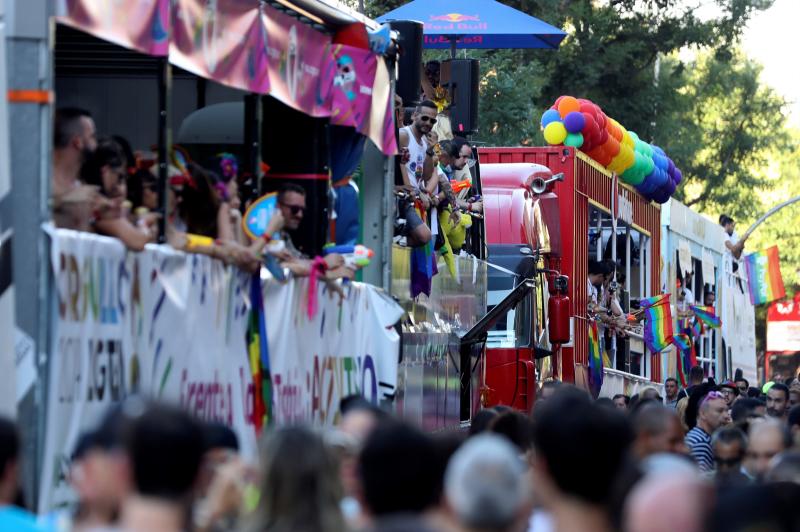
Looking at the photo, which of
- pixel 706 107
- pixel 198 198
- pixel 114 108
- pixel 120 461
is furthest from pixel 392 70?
pixel 706 107

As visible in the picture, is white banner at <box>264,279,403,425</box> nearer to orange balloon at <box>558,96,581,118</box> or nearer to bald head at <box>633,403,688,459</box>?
bald head at <box>633,403,688,459</box>

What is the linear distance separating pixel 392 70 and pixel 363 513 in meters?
7.98

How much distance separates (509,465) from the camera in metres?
4.58

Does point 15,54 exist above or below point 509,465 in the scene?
above

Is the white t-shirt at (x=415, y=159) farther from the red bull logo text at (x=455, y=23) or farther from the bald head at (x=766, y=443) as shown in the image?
the red bull logo text at (x=455, y=23)

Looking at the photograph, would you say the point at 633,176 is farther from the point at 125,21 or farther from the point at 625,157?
the point at 125,21

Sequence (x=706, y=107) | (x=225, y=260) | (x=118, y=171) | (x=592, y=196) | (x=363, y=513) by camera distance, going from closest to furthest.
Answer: (x=363, y=513)
(x=118, y=171)
(x=225, y=260)
(x=592, y=196)
(x=706, y=107)

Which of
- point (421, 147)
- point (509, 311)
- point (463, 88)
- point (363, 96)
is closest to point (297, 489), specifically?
point (363, 96)

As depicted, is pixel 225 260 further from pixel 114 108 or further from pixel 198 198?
pixel 114 108

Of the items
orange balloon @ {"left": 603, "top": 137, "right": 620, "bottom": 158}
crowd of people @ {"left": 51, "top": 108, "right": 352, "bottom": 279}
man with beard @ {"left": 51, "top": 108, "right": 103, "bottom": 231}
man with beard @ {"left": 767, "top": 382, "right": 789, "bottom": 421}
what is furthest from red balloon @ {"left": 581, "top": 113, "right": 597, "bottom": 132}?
man with beard @ {"left": 51, "top": 108, "right": 103, "bottom": 231}

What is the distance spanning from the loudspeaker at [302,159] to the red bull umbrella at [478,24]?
463 inches

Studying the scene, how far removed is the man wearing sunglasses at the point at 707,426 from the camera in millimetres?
12078

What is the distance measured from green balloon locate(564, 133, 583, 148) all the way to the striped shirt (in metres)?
12.9

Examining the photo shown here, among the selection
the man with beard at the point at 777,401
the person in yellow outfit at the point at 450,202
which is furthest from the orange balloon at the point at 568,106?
the person in yellow outfit at the point at 450,202
